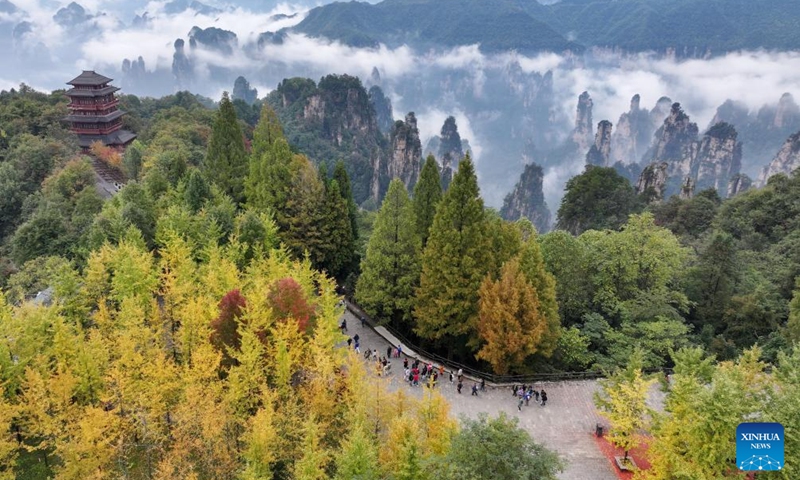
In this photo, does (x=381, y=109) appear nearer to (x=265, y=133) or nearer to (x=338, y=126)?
(x=338, y=126)

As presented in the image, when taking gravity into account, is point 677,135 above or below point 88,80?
above

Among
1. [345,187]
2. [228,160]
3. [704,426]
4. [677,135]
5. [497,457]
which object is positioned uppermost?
[677,135]

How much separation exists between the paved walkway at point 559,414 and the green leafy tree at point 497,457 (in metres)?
6.90

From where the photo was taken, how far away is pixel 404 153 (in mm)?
112812

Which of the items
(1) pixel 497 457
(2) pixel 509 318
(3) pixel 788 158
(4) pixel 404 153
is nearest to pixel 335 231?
(2) pixel 509 318

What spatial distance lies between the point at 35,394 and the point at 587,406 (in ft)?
73.6

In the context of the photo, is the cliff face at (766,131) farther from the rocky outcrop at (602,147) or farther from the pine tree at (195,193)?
the pine tree at (195,193)

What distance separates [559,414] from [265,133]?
93.1 ft

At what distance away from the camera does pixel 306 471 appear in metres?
17.4

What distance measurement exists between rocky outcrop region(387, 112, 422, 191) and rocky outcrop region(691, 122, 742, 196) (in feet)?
206

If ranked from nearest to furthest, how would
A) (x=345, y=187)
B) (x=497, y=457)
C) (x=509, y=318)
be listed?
(x=497, y=457), (x=509, y=318), (x=345, y=187)

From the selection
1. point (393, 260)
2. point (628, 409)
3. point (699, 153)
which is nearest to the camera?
point (628, 409)

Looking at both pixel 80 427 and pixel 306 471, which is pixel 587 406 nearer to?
pixel 306 471

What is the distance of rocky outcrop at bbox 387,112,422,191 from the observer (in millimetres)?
112750
